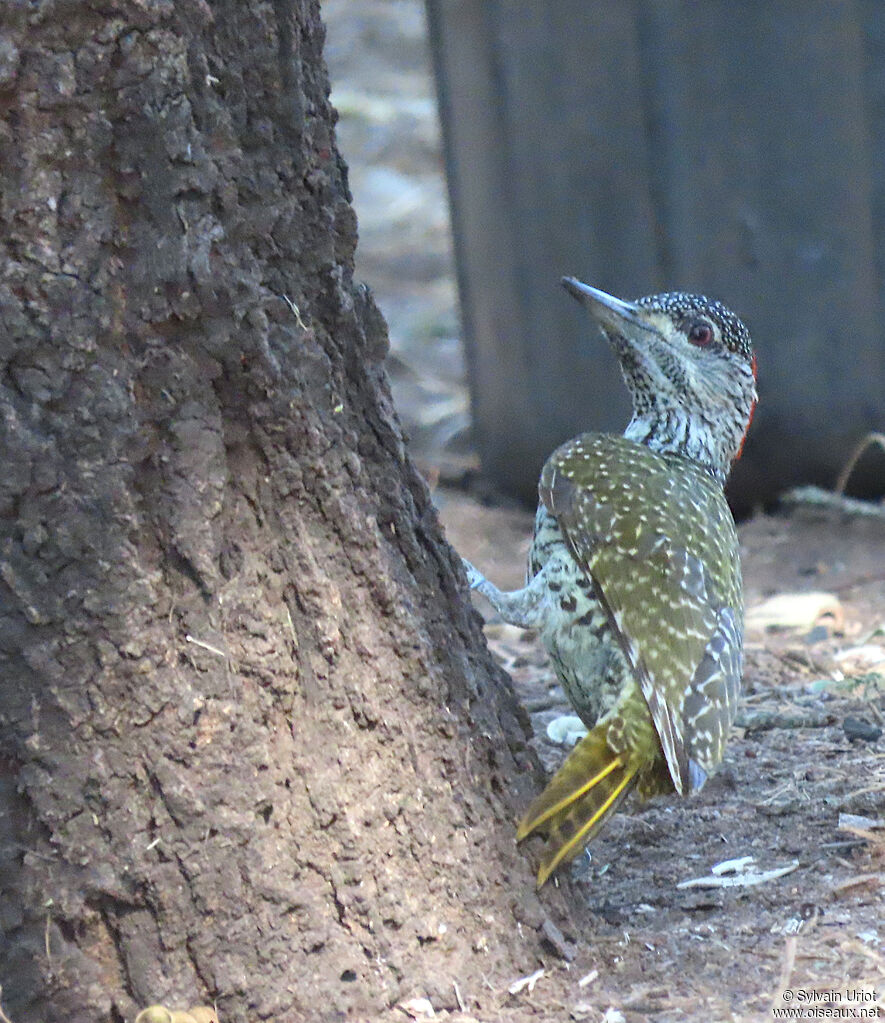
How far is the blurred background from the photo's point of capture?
6.00m

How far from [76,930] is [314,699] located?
1.73 feet

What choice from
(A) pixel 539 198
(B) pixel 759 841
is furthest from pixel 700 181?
(B) pixel 759 841

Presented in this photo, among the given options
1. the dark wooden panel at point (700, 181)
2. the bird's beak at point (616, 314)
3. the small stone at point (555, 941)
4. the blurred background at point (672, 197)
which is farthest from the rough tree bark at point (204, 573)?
the dark wooden panel at point (700, 181)

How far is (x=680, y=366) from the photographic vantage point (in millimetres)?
4129

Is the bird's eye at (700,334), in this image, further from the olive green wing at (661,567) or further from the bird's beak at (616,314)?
the olive green wing at (661,567)

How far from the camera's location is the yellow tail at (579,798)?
2760 mm

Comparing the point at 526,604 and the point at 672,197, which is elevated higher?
the point at 672,197

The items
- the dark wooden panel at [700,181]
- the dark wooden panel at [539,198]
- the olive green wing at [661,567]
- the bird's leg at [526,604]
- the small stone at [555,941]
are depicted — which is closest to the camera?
the small stone at [555,941]

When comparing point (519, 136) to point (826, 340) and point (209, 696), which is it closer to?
point (826, 340)

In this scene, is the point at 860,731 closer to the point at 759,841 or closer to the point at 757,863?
the point at 759,841

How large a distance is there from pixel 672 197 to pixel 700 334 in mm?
2260

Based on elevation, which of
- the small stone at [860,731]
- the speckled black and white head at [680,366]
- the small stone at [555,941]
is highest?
the speckled black and white head at [680,366]

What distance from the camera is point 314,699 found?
2537mm

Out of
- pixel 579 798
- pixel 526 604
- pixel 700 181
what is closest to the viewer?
pixel 579 798
